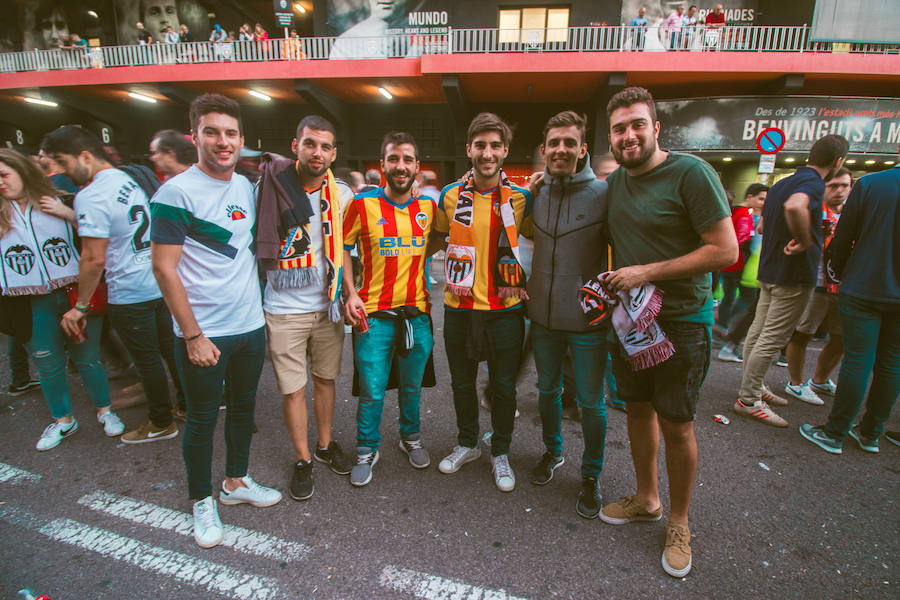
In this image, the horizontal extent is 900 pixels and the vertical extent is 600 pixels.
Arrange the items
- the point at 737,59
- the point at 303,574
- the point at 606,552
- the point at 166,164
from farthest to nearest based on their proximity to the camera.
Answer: the point at 737,59, the point at 166,164, the point at 606,552, the point at 303,574

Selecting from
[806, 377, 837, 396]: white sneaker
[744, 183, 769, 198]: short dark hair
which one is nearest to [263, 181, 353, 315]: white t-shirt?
[806, 377, 837, 396]: white sneaker

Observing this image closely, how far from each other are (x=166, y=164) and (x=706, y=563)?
16.2 ft

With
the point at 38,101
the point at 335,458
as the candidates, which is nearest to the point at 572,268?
the point at 335,458

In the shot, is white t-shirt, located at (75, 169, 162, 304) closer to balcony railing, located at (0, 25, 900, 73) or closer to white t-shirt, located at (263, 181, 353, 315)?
→ white t-shirt, located at (263, 181, 353, 315)

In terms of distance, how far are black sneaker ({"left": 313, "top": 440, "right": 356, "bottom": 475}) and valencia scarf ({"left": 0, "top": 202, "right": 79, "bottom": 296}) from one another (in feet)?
7.91

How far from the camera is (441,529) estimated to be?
240 centimetres

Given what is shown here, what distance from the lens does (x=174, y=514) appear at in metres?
2.52

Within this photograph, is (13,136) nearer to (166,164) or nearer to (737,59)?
(166,164)

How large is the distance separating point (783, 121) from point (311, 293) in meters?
15.7

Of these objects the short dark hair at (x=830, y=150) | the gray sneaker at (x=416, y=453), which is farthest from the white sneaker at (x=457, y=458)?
the short dark hair at (x=830, y=150)

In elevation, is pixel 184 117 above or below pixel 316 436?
above

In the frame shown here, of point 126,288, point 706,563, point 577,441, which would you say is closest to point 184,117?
point 126,288

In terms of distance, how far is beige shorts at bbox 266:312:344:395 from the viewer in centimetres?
264

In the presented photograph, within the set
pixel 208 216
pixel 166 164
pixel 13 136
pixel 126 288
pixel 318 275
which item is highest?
pixel 13 136
